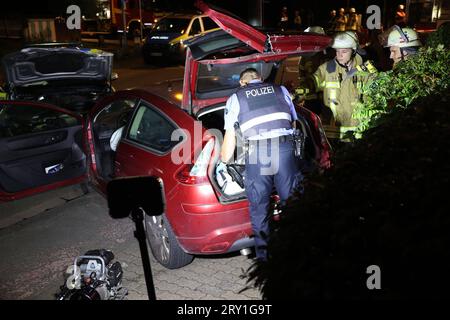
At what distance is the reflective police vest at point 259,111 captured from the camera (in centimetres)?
358

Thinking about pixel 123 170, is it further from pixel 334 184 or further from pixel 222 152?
pixel 334 184

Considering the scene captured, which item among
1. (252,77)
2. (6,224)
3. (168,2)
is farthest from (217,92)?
(168,2)

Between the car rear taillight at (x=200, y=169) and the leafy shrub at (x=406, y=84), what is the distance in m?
1.29

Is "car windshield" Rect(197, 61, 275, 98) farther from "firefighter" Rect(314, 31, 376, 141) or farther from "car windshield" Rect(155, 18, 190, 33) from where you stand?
"car windshield" Rect(155, 18, 190, 33)

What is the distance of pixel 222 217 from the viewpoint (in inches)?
142

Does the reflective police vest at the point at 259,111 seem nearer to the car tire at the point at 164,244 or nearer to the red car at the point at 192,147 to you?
the red car at the point at 192,147

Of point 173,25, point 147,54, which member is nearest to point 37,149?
point 147,54

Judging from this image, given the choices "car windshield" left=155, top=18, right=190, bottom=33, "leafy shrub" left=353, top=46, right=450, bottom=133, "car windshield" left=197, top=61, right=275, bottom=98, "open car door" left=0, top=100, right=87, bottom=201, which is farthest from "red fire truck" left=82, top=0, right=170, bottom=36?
"leafy shrub" left=353, top=46, right=450, bottom=133

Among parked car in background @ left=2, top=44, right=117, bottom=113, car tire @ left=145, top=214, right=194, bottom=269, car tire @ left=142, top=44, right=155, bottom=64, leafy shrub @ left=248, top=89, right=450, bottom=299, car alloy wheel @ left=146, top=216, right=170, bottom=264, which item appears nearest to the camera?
leafy shrub @ left=248, top=89, right=450, bottom=299

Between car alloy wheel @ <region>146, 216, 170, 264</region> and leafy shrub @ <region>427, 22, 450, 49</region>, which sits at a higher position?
leafy shrub @ <region>427, 22, 450, 49</region>

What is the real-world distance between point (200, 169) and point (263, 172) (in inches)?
19.1

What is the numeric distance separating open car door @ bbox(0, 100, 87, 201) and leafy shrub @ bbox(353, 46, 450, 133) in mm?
3368

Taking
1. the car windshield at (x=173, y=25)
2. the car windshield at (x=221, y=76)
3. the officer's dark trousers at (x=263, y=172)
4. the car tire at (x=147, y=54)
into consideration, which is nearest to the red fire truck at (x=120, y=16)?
the car windshield at (x=173, y=25)

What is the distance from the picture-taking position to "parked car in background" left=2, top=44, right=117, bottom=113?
678 cm
